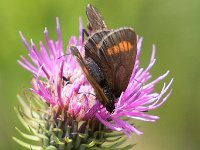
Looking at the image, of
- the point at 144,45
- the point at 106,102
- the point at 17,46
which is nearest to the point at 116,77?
the point at 106,102

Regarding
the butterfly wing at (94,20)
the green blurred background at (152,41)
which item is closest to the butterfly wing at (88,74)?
the butterfly wing at (94,20)

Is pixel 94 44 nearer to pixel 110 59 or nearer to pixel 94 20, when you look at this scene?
pixel 110 59

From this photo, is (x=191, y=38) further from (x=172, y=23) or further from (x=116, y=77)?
(x=116, y=77)

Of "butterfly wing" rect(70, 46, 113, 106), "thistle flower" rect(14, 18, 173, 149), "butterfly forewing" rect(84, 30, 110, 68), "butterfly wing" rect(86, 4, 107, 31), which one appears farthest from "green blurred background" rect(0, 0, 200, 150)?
"butterfly wing" rect(70, 46, 113, 106)

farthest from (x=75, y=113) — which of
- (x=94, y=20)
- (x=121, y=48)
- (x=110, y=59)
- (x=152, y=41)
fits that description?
(x=152, y=41)

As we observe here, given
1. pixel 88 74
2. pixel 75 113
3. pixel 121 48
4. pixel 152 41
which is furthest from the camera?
pixel 152 41

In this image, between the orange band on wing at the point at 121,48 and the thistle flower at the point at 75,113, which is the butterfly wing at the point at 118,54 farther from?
the thistle flower at the point at 75,113
